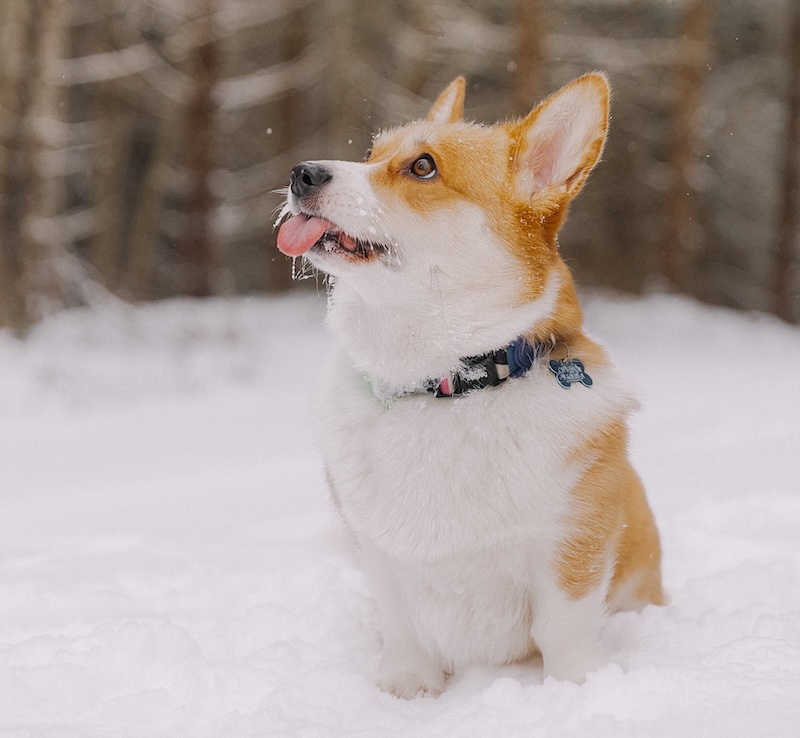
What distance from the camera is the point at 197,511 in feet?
14.6

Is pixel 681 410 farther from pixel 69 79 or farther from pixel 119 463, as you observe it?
pixel 69 79

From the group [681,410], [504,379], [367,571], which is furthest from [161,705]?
[681,410]

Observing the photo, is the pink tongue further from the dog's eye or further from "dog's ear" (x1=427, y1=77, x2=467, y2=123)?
"dog's ear" (x1=427, y1=77, x2=467, y2=123)

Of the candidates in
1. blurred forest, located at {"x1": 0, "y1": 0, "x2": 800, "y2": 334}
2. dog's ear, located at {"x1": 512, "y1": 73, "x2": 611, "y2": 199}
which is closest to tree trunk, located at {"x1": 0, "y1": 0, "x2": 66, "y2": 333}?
blurred forest, located at {"x1": 0, "y1": 0, "x2": 800, "y2": 334}

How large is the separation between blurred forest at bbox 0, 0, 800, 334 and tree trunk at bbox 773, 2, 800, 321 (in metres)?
0.03

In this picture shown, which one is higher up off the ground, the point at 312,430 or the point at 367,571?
the point at 312,430

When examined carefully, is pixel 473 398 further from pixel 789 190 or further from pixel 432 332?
pixel 789 190

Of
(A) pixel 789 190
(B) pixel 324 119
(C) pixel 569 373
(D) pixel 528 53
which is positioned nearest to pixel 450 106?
(C) pixel 569 373

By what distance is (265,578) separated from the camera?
3254mm

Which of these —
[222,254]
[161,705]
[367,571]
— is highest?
[367,571]

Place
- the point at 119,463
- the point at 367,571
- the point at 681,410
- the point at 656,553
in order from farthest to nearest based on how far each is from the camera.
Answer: the point at 681,410
the point at 119,463
the point at 656,553
the point at 367,571

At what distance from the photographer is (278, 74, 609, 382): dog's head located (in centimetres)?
232

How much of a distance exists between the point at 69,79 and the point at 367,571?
10.0 m

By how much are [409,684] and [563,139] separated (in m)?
1.70
